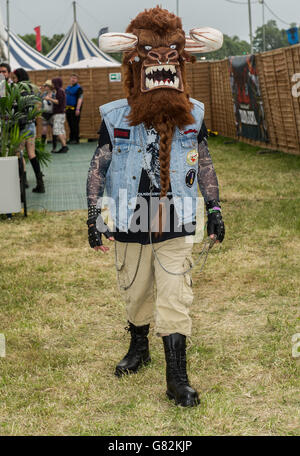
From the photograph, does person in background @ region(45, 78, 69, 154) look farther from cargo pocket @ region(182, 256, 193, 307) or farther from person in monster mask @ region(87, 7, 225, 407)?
cargo pocket @ region(182, 256, 193, 307)

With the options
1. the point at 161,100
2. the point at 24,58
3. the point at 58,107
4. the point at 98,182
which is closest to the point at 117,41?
the point at 161,100

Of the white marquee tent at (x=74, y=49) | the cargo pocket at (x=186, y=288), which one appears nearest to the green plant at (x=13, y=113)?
the cargo pocket at (x=186, y=288)

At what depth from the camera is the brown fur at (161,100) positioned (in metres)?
3.26

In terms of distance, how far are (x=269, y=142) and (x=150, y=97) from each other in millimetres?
11992

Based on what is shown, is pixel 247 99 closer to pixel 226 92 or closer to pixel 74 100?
pixel 226 92

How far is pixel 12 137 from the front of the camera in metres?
8.09

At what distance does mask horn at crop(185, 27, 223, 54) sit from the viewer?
10.9 feet

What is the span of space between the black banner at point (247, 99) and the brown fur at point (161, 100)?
11644 millimetres

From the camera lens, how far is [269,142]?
48.8 feet

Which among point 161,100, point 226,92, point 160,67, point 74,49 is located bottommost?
point 161,100

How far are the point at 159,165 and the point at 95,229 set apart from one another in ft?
1.59

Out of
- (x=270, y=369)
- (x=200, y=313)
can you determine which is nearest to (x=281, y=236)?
(x=200, y=313)

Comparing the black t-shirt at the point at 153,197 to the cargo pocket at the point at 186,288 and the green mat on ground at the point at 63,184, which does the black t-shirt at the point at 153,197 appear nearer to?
the cargo pocket at the point at 186,288
